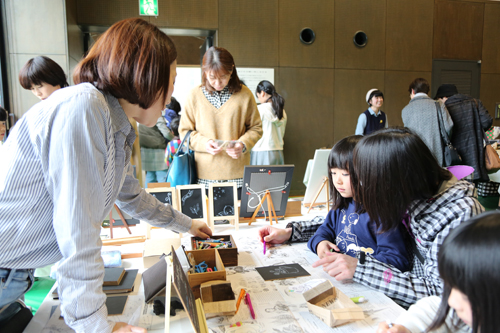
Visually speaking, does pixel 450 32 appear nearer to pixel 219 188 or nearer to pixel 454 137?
pixel 454 137

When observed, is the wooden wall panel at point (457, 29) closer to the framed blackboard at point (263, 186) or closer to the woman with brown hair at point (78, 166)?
the framed blackboard at point (263, 186)

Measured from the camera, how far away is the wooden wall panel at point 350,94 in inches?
213

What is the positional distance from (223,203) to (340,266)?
0.86 m

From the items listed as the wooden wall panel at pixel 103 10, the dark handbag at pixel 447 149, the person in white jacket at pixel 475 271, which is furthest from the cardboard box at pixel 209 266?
the wooden wall panel at pixel 103 10

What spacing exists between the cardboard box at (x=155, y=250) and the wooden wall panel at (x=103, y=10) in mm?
4110

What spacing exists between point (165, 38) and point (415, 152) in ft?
2.55

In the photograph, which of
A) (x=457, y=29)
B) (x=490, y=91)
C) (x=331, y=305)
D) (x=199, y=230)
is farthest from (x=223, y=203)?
(x=490, y=91)

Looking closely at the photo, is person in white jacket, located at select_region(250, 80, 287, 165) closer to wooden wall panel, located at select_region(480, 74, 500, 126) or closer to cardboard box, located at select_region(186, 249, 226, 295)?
cardboard box, located at select_region(186, 249, 226, 295)

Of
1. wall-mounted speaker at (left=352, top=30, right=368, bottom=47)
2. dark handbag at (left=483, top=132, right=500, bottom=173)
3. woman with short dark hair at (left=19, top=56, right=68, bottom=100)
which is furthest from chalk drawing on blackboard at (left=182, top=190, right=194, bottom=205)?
wall-mounted speaker at (left=352, top=30, right=368, bottom=47)

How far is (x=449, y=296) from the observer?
0.67m

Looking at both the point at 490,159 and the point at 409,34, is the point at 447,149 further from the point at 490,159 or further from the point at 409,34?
the point at 409,34

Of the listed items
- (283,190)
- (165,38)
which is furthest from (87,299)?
(283,190)

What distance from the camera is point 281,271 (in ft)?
4.00

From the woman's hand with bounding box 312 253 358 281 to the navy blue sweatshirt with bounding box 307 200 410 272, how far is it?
0.50 ft
